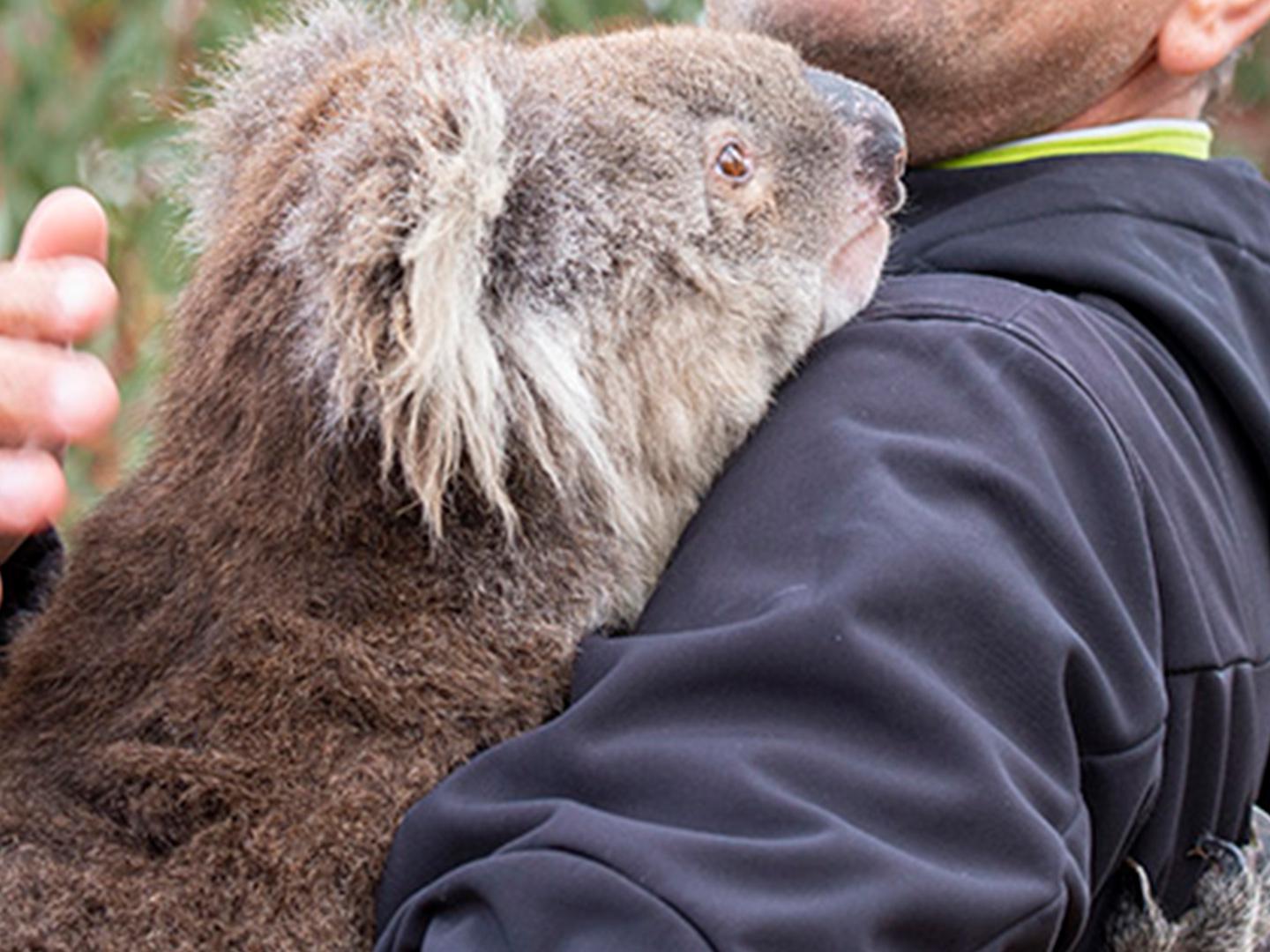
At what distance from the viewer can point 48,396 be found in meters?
1.19

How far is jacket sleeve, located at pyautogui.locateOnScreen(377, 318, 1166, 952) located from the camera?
1.04 meters

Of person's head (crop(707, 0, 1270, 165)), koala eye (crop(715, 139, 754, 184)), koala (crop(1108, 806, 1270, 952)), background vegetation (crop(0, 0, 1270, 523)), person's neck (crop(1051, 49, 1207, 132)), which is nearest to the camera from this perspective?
koala (crop(1108, 806, 1270, 952))

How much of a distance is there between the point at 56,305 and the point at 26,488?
128mm

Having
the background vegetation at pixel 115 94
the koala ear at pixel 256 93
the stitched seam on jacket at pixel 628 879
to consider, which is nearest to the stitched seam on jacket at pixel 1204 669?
the stitched seam on jacket at pixel 628 879

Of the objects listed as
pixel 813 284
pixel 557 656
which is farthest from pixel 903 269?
pixel 557 656

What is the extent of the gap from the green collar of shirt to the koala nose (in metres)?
0.11

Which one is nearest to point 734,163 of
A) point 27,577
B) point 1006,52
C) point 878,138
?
point 878,138

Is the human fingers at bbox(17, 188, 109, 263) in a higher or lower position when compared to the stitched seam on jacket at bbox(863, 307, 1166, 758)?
higher

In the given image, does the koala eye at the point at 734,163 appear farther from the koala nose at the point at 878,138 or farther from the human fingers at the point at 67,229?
the human fingers at the point at 67,229

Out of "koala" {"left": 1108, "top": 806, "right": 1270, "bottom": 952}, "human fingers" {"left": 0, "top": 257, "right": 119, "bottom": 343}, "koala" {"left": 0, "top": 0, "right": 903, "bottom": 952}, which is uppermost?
"human fingers" {"left": 0, "top": 257, "right": 119, "bottom": 343}

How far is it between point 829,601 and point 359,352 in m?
0.41

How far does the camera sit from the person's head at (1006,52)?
1.69 m

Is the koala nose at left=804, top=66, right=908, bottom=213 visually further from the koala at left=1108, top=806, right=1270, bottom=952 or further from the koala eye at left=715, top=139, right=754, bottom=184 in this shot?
the koala at left=1108, top=806, right=1270, bottom=952

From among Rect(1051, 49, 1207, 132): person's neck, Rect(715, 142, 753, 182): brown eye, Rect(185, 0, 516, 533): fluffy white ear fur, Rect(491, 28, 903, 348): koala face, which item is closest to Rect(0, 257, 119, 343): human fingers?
Rect(185, 0, 516, 533): fluffy white ear fur
